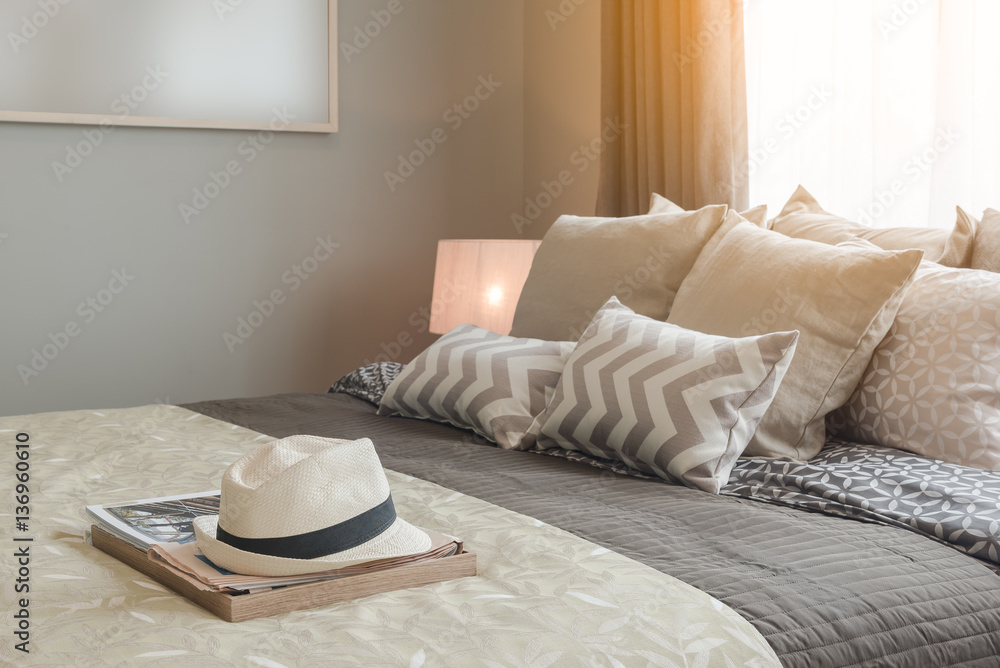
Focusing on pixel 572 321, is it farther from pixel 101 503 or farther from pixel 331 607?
pixel 331 607

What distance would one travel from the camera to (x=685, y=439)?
1.50 meters

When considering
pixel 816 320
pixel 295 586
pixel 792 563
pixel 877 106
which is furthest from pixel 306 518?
pixel 877 106

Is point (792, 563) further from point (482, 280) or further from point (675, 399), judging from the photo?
point (482, 280)

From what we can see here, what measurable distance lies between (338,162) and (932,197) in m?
2.05

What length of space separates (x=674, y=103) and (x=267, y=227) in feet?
4.80

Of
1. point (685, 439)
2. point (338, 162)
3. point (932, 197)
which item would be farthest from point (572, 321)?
point (338, 162)

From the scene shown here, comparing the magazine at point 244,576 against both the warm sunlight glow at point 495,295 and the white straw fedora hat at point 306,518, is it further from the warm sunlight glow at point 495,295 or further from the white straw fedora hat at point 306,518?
the warm sunlight glow at point 495,295

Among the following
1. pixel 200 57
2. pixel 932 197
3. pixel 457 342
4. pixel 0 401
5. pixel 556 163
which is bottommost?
pixel 0 401

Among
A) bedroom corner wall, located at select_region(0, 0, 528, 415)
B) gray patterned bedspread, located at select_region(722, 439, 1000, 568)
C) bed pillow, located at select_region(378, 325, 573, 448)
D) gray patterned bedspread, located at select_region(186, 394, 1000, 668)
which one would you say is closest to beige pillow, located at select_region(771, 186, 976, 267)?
gray patterned bedspread, located at select_region(722, 439, 1000, 568)

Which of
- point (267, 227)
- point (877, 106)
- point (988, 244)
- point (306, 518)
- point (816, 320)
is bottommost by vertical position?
point (306, 518)

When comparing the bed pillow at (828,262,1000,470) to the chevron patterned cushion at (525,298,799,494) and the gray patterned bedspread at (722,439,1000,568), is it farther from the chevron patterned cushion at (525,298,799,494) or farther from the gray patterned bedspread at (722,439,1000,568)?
the chevron patterned cushion at (525,298,799,494)

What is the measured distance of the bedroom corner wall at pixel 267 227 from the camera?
3016mm

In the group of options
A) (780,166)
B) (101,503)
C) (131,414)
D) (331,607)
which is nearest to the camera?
(331,607)

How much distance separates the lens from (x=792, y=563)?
1.14 meters
